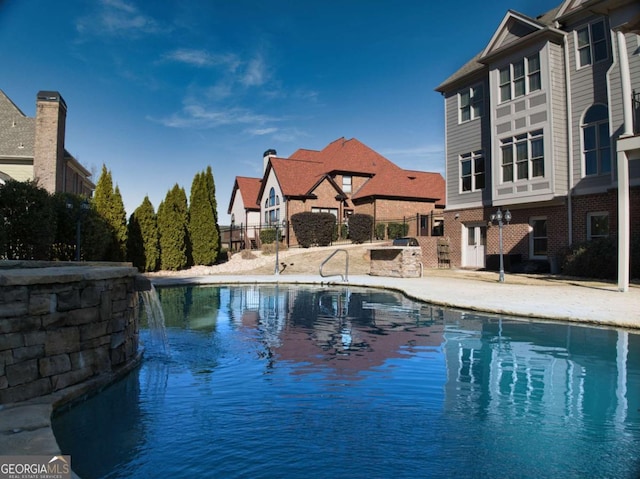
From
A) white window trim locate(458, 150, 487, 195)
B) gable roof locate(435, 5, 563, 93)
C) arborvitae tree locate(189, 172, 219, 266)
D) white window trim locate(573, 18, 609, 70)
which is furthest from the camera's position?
arborvitae tree locate(189, 172, 219, 266)

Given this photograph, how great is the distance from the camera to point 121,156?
2488 cm

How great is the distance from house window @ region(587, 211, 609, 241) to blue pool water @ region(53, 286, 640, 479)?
10.1m

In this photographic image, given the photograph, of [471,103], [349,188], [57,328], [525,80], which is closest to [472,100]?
[471,103]

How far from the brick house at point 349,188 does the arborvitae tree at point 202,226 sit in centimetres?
668

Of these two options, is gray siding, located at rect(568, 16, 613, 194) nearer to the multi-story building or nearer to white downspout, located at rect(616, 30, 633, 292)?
the multi-story building

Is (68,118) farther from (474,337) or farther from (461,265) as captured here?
(474,337)

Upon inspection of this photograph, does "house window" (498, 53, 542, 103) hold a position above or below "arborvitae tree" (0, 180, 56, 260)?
above

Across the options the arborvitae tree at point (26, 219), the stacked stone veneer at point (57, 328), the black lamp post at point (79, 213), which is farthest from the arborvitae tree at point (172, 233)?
the stacked stone veneer at point (57, 328)

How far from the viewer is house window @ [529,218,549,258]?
18.2 metres

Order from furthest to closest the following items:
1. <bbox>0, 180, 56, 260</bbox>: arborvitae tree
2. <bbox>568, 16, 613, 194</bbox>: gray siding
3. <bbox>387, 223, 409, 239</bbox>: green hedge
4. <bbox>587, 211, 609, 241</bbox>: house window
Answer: <bbox>387, 223, 409, 239</bbox>: green hedge
<bbox>587, 211, 609, 241</bbox>: house window
<bbox>568, 16, 613, 194</bbox>: gray siding
<bbox>0, 180, 56, 260</bbox>: arborvitae tree

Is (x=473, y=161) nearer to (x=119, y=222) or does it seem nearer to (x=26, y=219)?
(x=119, y=222)

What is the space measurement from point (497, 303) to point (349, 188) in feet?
86.4

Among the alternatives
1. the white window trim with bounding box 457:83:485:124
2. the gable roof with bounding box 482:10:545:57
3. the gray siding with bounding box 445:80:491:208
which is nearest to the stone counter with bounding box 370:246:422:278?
the gray siding with bounding box 445:80:491:208

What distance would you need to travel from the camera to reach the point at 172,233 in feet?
73.7
